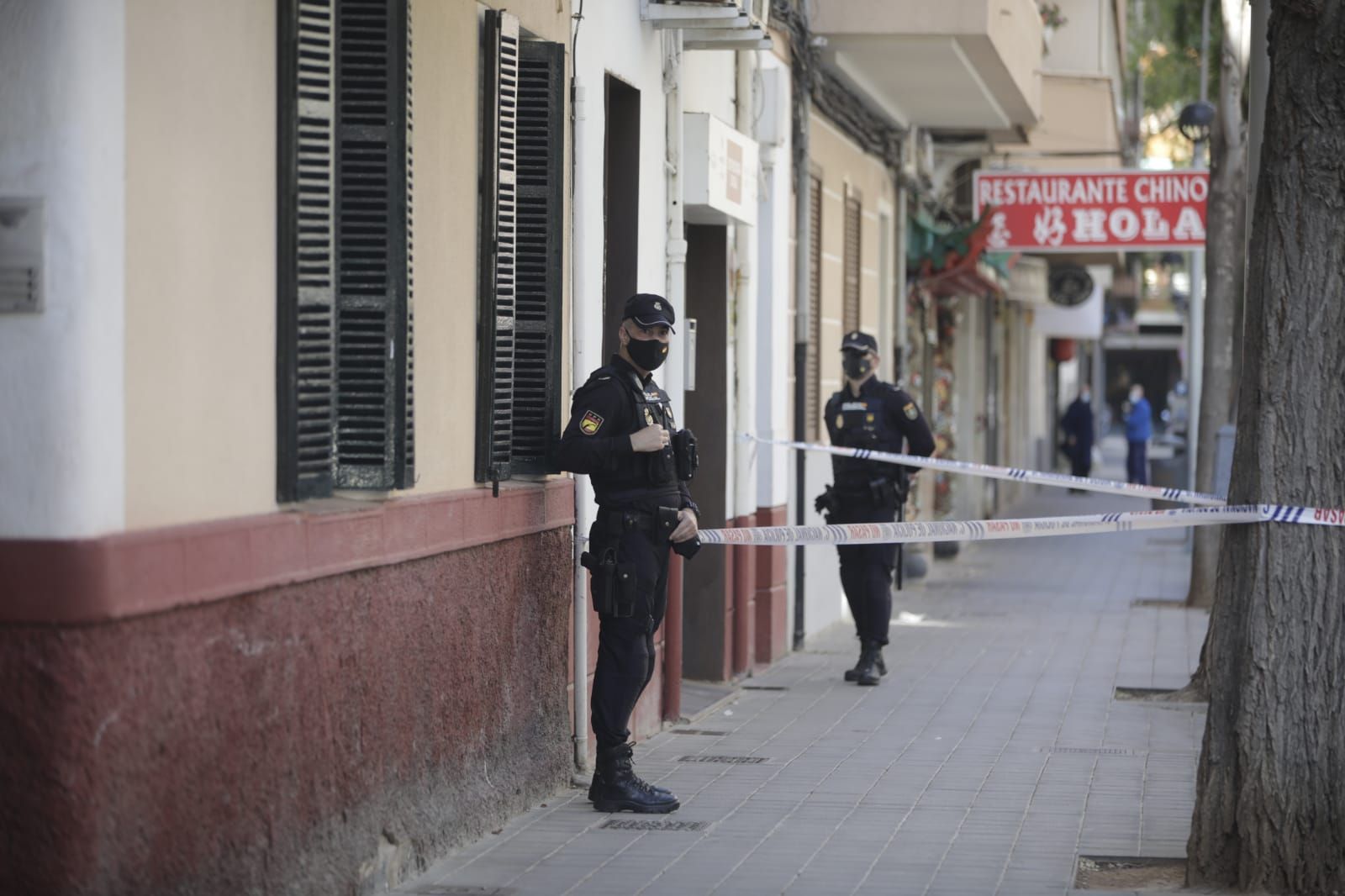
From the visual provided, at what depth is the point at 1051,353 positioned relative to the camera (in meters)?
50.3

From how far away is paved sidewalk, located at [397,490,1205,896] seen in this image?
7.28 metres

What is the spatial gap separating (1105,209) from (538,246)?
11.1 meters

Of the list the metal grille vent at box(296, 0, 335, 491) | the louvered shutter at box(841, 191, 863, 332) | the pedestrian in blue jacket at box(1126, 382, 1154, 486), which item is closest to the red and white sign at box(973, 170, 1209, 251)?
the louvered shutter at box(841, 191, 863, 332)

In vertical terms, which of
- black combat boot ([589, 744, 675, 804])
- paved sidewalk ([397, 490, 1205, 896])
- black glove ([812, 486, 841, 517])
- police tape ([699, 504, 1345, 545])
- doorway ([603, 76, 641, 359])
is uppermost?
doorway ([603, 76, 641, 359])

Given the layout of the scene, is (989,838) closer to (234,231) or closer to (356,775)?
(356,775)

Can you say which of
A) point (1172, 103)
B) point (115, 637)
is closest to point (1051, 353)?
point (1172, 103)

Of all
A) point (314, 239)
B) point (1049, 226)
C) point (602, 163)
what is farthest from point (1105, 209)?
point (314, 239)

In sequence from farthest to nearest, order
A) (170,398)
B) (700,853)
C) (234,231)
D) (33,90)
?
(700,853)
(234,231)
(170,398)
(33,90)

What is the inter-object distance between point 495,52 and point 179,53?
2598 millimetres

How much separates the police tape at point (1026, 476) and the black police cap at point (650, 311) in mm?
2699

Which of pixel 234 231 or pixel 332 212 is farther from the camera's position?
pixel 332 212

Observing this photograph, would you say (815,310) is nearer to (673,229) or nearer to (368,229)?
(673,229)

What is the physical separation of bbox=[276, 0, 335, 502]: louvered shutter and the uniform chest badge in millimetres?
1754

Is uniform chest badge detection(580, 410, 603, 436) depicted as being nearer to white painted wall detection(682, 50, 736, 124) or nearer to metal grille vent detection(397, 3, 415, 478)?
metal grille vent detection(397, 3, 415, 478)
